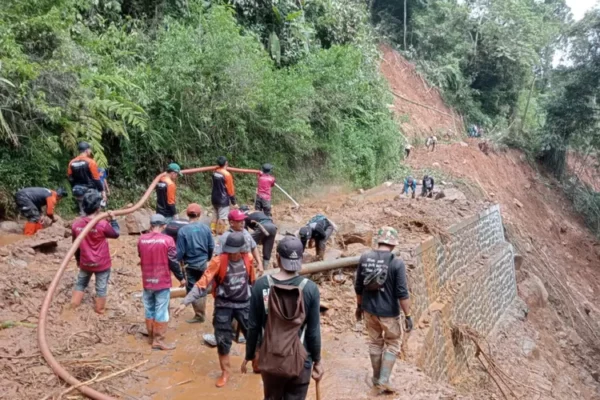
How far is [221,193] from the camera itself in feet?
29.7

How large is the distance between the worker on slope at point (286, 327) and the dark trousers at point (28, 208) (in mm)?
6328

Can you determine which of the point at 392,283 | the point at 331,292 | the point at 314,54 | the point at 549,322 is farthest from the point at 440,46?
the point at 392,283

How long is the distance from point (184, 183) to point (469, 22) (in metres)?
25.9

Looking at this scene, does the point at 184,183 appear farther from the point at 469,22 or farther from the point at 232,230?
the point at 469,22

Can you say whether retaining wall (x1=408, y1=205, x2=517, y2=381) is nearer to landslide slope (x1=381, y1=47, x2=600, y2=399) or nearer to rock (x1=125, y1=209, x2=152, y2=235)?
landslide slope (x1=381, y1=47, x2=600, y2=399)

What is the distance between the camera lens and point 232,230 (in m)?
4.90

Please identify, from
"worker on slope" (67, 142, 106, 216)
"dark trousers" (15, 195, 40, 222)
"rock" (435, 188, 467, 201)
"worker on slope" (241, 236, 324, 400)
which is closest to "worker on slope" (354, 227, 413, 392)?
"worker on slope" (241, 236, 324, 400)

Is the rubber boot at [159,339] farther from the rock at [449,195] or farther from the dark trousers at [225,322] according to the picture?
the rock at [449,195]

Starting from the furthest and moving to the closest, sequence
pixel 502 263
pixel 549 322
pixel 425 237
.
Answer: pixel 549 322 < pixel 502 263 < pixel 425 237

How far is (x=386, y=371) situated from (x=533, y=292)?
13.6m

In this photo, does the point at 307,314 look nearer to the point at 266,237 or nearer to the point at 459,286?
the point at 266,237

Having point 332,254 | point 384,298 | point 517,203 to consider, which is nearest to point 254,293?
point 384,298

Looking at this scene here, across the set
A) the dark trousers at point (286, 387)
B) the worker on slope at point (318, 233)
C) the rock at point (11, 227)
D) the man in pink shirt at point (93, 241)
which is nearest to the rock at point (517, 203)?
the worker on slope at point (318, 233)

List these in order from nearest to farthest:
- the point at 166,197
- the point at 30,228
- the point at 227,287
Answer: the point at 227,287
the point at 166,197
the point at 30,228
